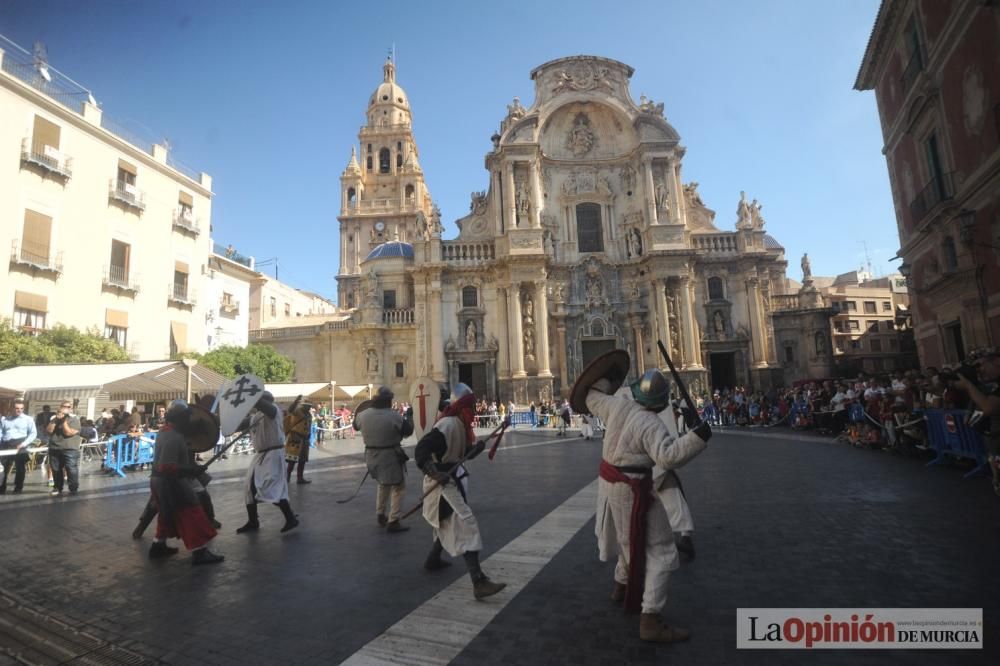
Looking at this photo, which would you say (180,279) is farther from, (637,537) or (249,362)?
(637,537)

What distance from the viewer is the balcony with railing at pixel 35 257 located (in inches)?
731

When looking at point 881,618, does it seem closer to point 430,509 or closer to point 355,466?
point 430,509

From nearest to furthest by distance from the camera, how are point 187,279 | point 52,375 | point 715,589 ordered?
point 715,589 < point 52,375 < point 187,279

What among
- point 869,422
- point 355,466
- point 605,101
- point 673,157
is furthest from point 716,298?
point 355,466

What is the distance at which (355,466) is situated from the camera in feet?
41.0

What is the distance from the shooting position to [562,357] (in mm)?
29125

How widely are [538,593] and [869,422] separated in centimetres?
1161

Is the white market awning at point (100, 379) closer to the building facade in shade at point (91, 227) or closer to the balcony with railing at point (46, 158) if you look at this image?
the building facade in shade at point (91, 227)

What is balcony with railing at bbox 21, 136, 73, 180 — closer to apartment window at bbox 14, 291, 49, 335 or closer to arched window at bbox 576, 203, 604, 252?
apartment window at bbox 14, 291, 49, 335

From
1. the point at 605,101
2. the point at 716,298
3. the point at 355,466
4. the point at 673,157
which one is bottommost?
the point at 355,466

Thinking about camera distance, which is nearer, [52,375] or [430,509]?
[430,509]

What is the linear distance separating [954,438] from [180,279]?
2908cm

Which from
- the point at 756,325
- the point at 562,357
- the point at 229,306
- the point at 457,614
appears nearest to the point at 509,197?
the point at 562,357

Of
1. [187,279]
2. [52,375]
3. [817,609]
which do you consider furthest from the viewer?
[187,279]
